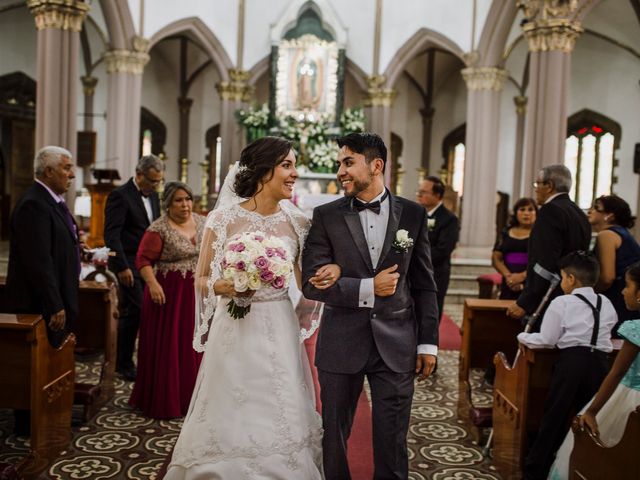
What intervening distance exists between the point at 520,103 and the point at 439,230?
46.0 feet

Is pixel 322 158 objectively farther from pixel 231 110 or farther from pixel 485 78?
pixel 485 78

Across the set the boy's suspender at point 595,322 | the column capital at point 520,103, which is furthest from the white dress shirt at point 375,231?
the column capital at point 520,103

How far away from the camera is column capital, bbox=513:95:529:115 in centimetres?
1856

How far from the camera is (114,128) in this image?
14781mm

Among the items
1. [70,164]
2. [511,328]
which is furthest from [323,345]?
[511,328]

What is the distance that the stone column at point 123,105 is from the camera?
14781mm

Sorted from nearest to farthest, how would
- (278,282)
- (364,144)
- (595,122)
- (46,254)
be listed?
(364,144) → (278,282) → (46,254) → (595,122)

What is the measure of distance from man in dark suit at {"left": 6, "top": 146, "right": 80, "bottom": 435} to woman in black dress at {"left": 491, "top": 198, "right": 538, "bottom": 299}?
3.70 meters

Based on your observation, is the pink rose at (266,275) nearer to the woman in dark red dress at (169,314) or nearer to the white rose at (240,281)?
the white rose at (240,281)

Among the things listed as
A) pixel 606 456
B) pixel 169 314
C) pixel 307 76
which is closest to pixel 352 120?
pixel 307 76

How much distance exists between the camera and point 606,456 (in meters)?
2.72

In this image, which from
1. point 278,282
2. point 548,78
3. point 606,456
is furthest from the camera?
point 548,78

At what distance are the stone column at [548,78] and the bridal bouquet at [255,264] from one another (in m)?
8.40

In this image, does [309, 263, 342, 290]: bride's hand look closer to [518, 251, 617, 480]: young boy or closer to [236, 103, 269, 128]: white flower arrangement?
[518, 251, 617, 480]: young boy
